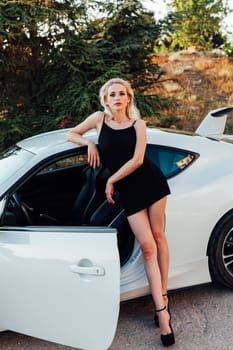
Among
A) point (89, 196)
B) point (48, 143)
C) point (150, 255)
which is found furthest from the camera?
point (89, 196)

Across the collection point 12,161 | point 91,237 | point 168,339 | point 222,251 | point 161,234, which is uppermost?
point 12,161

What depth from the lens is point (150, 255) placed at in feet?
8.36

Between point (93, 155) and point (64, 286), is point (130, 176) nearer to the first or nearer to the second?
point (93, 155)

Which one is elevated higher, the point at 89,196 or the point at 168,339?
the point at 89,196

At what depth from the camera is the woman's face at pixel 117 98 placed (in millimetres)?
2557

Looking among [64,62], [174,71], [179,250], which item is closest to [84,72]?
[64,62]

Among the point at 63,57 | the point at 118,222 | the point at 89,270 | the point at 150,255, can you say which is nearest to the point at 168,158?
the point at 118,222

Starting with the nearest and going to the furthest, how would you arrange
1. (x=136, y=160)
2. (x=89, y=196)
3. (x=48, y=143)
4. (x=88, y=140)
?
(x=136, y=160) < (x=88, y=140) < (x=48, y=143) < (x=89, y=196)

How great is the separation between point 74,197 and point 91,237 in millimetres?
1522

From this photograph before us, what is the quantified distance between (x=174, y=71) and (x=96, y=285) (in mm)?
13906

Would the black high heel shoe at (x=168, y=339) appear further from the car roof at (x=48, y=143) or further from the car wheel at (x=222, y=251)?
→ the car roof at (x=48, y=143)

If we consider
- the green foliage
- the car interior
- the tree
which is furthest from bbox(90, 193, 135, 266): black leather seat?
the tree

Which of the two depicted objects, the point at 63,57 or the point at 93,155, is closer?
the point at 93,155

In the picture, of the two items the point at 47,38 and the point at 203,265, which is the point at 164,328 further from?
the point at 47,38
